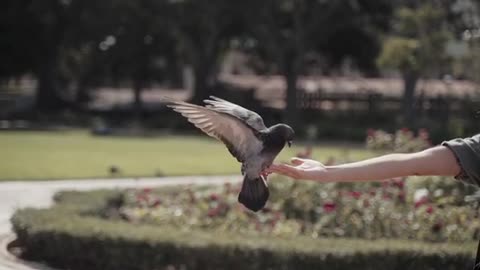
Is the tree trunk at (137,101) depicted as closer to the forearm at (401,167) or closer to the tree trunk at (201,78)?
the tree trunk at (201,78)

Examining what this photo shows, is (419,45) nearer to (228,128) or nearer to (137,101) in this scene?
(137,101)

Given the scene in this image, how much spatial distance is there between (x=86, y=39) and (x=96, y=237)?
30426mm

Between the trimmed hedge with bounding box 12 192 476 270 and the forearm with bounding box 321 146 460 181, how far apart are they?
3.90m

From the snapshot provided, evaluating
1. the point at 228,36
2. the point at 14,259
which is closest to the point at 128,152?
the point at 14,259

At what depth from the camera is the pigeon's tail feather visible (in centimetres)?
289

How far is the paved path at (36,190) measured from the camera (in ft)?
29.2

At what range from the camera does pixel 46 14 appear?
35.5 metres

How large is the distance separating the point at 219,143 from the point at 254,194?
68.5ft

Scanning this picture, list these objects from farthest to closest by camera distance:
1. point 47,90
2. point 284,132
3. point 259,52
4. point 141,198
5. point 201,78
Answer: point 259,52 < point 47,90 < point 201,78 < point 141,198 < point 284,132

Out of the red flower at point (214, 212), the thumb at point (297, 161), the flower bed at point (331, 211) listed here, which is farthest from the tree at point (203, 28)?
the thumb at point (297, 161)

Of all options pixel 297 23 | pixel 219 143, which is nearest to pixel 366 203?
pixel 219 143

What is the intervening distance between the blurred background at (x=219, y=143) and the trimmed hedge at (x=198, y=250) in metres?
0.01

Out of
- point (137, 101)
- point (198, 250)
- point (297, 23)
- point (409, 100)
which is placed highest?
point (297, 23)

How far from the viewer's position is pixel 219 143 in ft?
78.0
